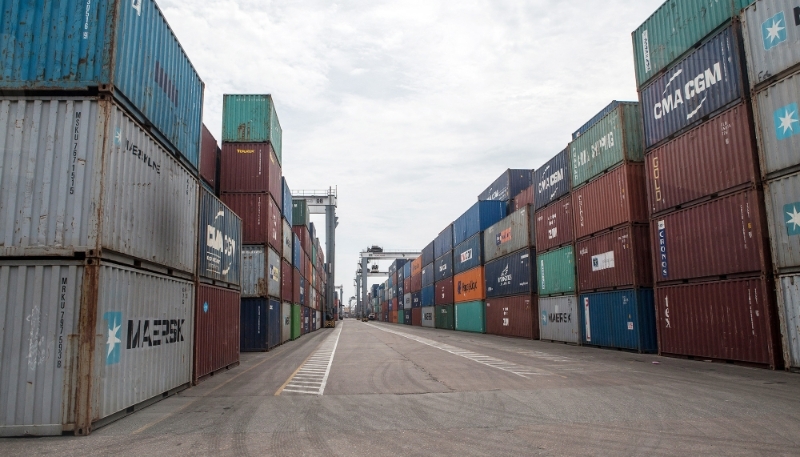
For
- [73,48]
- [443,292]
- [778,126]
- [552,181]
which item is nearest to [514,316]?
[552,181]

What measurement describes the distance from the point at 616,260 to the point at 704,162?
6.89 meters

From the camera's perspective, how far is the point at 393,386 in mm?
12883

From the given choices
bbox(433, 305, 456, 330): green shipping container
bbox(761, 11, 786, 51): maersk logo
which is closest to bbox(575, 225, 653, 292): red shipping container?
bbox(761, 11, 786, 51): maersk logo

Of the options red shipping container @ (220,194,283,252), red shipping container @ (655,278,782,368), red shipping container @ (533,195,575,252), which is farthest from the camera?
red shipping container @ (533,195,575,252)

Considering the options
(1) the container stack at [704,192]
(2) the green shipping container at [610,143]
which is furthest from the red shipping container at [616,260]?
(2) the green shipping container at [610,143]

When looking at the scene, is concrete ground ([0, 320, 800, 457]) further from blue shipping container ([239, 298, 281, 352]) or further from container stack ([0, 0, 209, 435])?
blue shipping container ([239, 298, 281, 352])

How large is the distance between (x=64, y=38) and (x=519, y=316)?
31.0m

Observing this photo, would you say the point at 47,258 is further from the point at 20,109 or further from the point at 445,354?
the point at 445,354

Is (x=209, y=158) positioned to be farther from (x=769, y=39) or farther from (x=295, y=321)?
(x=769, y=39)

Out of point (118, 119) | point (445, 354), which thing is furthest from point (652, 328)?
point (118, 119)

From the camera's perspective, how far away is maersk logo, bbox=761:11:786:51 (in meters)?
14.3

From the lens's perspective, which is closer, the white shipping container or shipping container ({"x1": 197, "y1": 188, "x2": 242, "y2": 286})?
the white shipping container

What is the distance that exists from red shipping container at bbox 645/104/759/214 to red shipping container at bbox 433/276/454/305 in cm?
3597

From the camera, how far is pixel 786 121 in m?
14.1
